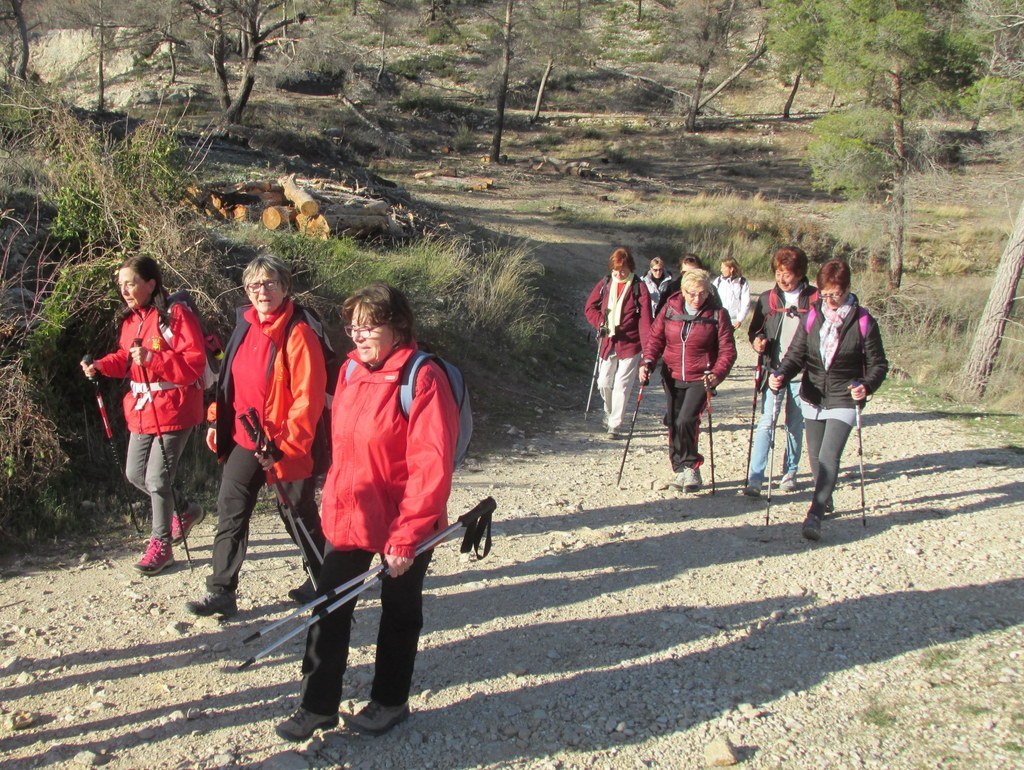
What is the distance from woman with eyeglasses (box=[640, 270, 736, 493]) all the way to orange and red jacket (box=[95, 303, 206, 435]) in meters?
3.56

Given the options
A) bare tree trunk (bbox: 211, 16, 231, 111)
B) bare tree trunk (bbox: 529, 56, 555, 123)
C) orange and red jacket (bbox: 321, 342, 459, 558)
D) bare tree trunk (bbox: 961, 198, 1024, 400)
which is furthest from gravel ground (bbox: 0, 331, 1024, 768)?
bare tree trunk (bbox: 529, 56, 555, 123)

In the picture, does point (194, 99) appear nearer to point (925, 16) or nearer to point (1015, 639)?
point (925, 16)

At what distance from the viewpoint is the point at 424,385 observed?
3.20 metres

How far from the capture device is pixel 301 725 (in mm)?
3400

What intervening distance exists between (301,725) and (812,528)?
12.4 ft

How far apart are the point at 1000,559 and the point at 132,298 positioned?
5.48m

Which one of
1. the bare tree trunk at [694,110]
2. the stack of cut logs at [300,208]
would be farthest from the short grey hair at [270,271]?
the bare tree trunk at [694,110]

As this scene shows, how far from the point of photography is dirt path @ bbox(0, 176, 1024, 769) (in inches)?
140

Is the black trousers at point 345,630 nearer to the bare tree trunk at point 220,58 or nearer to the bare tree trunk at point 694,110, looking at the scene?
the bare tree trunk at point 220,58

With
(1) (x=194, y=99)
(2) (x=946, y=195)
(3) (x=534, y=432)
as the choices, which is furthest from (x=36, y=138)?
(1) (x=194, y=99)

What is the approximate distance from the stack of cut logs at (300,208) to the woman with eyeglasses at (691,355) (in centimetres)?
495

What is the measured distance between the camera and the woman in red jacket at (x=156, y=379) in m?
4.65

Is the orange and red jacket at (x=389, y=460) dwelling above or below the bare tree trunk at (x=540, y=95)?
below

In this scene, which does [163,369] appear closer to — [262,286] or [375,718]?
[262,286]
